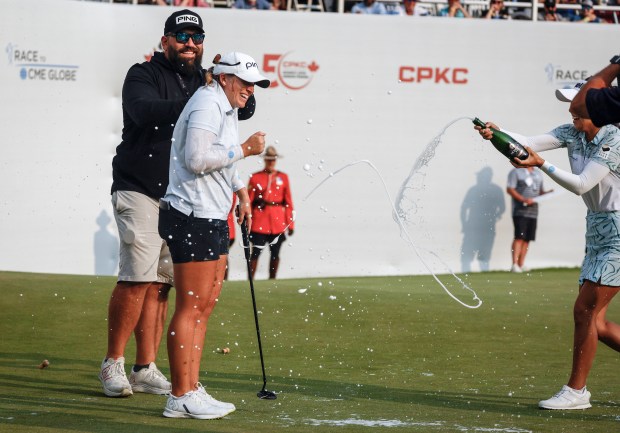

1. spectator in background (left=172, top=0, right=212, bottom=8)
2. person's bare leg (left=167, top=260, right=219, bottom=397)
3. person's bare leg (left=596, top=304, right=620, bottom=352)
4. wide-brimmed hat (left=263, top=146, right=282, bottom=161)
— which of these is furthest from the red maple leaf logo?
person's bare leg (left=167, top=260, right=219, bottom=397)

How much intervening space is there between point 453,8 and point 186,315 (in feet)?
42.2

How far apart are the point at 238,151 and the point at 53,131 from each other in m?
10.4

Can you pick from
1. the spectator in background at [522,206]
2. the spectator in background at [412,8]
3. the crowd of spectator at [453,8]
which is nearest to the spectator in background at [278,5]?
the crowd of spectator at [453,8]

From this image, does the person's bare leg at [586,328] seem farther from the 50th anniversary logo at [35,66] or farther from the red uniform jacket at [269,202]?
the 50th anniversary logo at [35,66]

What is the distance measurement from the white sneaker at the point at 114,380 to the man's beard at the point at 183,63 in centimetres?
186

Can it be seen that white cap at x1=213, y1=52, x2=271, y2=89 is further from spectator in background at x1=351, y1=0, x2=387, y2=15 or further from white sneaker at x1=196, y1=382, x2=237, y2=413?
spectator in background at x1=351, y1=0, x2=387, y2=15

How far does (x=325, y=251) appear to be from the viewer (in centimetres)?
1709

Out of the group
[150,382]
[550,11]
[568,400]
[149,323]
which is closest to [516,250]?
[550,11]

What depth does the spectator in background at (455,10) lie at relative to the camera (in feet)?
59.2

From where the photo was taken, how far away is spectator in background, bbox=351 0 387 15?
17.5 m

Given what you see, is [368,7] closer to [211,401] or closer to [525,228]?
[525,228]

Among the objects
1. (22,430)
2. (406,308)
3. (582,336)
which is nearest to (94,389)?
(22,430)

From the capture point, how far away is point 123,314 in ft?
23.2

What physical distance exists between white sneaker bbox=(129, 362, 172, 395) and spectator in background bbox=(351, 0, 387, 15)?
11195 millimetres
